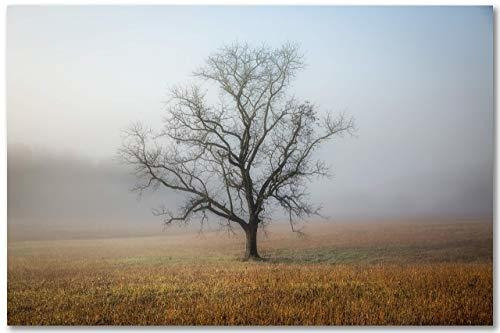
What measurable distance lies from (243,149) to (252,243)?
4.33ft

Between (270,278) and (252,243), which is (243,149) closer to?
(252,243)

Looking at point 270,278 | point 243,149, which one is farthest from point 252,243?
point 243,149

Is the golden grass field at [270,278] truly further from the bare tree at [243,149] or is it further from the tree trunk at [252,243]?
the bare tree at [243,149]

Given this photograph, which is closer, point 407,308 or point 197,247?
point 407,308

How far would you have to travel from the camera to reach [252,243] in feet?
27.3

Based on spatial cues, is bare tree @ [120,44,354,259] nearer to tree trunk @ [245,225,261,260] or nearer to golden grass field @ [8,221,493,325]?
tree trunk @ [245,225,261,260]

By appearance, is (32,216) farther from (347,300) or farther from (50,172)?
(347,300)

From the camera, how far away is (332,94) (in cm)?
821

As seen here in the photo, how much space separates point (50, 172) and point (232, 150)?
8.19 ft

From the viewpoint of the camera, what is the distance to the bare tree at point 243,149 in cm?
830

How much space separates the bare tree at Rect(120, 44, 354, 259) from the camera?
27.2 ft

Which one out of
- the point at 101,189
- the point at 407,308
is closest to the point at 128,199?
the point at 101,189

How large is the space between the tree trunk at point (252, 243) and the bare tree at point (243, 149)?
1 centimetres

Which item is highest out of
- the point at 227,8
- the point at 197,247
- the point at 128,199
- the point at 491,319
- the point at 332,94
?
the point at 227,8
